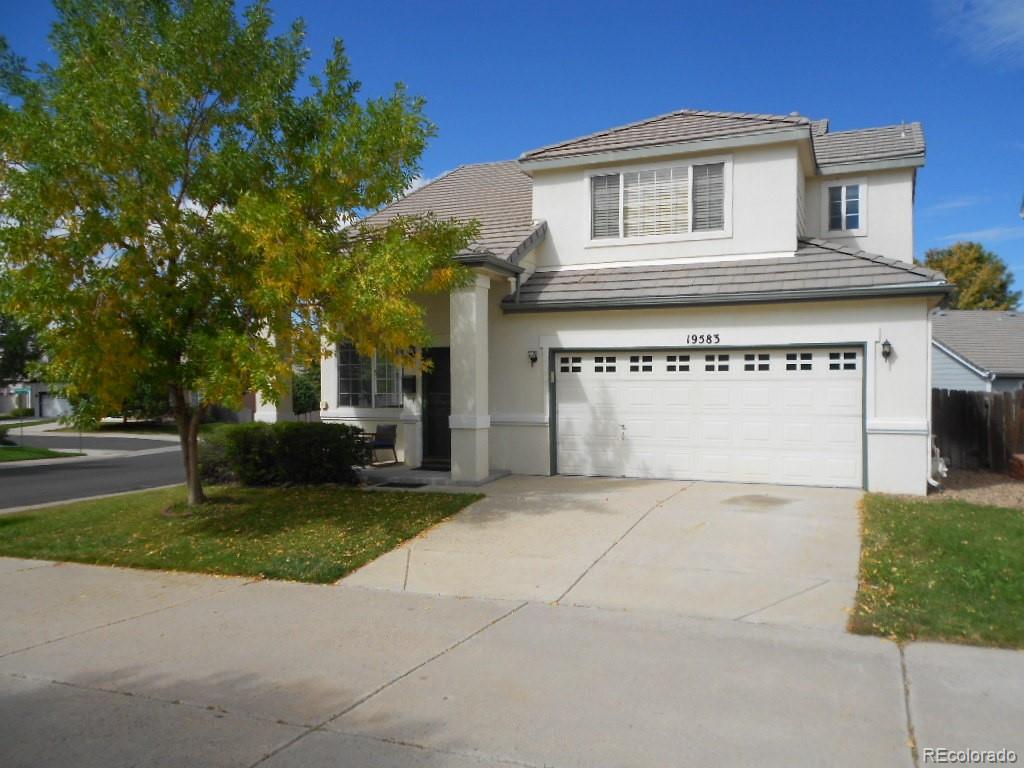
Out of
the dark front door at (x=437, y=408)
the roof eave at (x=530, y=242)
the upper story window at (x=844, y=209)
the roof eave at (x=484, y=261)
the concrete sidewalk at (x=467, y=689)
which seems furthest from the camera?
the upper story window at (x=844, y=209)

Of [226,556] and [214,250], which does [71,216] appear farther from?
[226,556]

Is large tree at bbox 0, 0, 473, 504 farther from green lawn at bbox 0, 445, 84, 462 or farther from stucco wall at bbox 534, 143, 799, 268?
green lawn at bbox 0, 445, 84, 462

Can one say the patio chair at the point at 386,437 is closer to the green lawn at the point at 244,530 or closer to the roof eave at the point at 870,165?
the green lawn at the point at 244,530

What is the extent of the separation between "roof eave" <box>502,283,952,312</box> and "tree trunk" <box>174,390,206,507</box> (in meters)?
5.30

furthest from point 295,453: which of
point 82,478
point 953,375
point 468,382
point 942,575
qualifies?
point 953,375

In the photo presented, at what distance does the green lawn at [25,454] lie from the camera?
894 inches

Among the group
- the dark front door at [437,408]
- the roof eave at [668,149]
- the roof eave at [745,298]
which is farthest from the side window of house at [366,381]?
the roof eave at [668,149]

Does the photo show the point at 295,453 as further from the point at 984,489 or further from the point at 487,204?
the point at 984,489

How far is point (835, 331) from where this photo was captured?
38.3ft

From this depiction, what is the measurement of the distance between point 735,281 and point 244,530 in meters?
8.17

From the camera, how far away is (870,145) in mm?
15609

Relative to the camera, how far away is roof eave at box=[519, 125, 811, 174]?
41.6ft

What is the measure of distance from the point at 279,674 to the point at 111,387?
203 inches

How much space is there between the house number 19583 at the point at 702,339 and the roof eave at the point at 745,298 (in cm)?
51
